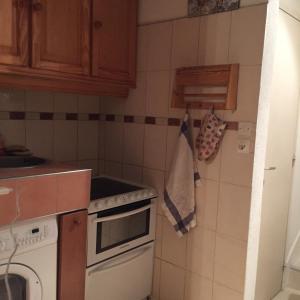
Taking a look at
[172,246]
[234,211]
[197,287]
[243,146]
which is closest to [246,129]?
[243,146]

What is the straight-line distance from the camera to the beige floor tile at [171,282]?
1.97 meters

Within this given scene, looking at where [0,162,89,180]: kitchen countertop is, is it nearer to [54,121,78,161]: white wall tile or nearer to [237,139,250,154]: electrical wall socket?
[54,121,78,161]: white wall tile

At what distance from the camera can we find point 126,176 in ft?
7.25

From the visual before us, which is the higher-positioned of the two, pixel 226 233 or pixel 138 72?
pixel 138 72

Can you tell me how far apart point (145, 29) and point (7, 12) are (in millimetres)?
843

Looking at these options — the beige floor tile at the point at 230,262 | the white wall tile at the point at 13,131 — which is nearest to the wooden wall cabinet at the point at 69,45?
the white wall tile at the point at 13,131

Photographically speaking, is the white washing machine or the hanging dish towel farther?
the hanging dish towel

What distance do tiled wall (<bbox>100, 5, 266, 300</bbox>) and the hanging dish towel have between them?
54 millimetres

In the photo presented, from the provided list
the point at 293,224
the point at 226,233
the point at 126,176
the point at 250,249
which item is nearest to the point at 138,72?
the point at 126,176

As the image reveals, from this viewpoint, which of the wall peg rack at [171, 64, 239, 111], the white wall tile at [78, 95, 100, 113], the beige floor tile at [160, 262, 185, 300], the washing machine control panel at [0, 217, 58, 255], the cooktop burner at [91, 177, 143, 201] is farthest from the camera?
the white wall tile at [78, 95, 100, 113]

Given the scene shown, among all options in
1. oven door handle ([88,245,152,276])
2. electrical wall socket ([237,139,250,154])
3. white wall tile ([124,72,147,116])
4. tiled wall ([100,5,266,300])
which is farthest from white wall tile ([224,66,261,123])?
oven door handle ([88,245,152,276])

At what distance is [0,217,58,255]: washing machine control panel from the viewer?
4.24 ft

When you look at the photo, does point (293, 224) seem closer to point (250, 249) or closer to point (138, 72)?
point (250, 249)

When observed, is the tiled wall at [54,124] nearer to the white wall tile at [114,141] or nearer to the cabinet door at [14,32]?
the white wall tile at [114,141]
